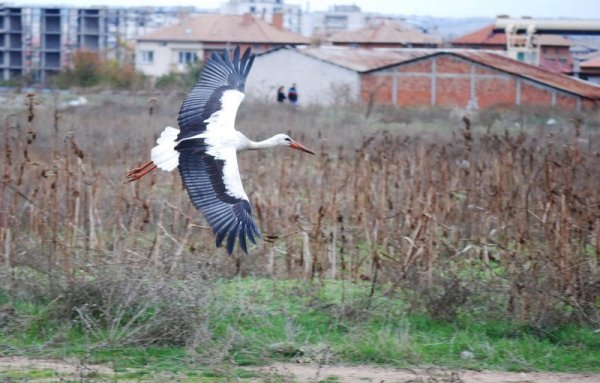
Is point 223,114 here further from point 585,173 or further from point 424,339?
point 585,173

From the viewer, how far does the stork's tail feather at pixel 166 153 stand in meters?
9.16

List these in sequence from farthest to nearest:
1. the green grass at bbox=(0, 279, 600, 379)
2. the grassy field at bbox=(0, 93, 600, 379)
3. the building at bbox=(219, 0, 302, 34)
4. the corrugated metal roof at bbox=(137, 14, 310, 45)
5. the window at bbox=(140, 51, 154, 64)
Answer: the building at bbox=(219, 0, 302, 34)
the window at bbox=(140, 51, 154, 64)
the corrugated metal roof at bbox=(137, 14, 310, 45)
the grassy field at bbox=(0, 93, 600, 379)
the green grass at bbox=(0, 279, 600, 379)

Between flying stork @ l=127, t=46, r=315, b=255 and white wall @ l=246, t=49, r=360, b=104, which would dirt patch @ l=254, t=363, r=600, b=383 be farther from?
white wall @ l=246, t=49, r=360, b=104

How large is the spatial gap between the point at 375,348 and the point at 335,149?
11995mm

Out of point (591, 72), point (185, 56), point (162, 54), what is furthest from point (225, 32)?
point (591, 72)

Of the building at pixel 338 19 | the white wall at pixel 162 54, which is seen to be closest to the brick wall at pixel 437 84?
the white wall at pixel 162 54

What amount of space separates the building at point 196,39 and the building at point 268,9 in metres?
26.1

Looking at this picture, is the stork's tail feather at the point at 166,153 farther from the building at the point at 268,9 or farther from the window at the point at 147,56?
the building at the point at 268,9

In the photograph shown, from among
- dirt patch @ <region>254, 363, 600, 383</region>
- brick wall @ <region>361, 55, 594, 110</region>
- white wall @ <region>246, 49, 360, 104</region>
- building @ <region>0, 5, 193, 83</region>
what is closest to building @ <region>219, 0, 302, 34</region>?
building @ <region>0, 5, 193, 83</region>

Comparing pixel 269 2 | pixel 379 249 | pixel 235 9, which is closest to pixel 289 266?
pixel 379 249

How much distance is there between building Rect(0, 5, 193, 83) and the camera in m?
48.7

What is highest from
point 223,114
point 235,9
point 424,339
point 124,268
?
point 235,9

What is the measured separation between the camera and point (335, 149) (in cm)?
1914

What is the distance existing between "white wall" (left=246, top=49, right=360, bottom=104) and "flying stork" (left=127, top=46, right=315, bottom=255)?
92.0 ft
